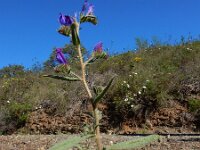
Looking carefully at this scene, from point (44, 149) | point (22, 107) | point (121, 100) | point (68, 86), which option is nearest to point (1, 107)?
point (22, 107)

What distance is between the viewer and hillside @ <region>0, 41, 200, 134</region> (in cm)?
1032

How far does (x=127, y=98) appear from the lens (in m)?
10.7

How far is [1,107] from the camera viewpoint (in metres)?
13.2

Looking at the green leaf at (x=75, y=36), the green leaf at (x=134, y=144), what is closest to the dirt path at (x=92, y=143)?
the green leaf at (x=75, y=36)

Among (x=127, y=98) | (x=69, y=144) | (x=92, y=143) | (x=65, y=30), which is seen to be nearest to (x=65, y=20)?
(x=65, y=30)

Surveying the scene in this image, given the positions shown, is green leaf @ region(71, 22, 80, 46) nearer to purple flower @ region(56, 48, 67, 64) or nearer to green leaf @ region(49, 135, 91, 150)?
purple flower @ region(56, 48, 67, 64)

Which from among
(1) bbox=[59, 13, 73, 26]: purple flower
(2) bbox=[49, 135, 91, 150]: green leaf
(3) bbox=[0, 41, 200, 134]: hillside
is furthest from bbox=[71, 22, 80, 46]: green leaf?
(3) bbox=[0, 41, 200, 134]: hillside

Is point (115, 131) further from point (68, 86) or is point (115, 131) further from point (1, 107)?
point (1, 107)

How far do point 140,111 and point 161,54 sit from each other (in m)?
3.35

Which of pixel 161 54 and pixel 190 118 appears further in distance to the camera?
pixel 161 54

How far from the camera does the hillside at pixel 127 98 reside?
10.3 m

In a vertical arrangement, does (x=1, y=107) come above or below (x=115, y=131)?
above

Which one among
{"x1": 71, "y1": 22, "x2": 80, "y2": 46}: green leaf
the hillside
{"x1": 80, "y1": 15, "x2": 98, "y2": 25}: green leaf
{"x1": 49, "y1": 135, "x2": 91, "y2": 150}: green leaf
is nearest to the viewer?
{"x1": 49, "y1": 135, "x2": 91, "y2": 150}: green leaf

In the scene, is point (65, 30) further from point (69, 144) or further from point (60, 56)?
point (69, 144)
